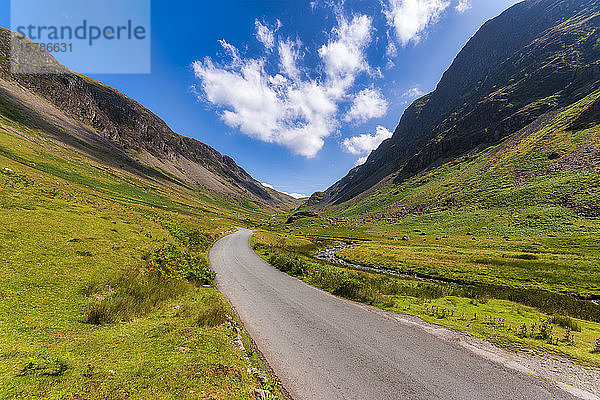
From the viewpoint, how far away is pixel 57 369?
18.2 ft

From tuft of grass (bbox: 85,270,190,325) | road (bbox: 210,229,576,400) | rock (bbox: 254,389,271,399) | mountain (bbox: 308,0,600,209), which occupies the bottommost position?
road (bbox: 210,229,576,400)

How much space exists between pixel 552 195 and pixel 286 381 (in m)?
96.6

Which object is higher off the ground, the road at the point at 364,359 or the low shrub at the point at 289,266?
the road at the point at 364,359

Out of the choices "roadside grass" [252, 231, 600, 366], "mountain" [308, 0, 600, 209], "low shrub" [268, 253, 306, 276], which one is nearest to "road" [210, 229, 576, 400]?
"roadside grass" [252, 231, 600, 366]

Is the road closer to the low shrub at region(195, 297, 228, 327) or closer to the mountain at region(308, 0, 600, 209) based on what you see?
the low shrub at region(195, 297, 228, 327)

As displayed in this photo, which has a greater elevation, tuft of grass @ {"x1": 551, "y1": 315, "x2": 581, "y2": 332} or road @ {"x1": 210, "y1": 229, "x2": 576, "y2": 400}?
road @ {"x1": 210, "y1": 229, "x2": 576, "y2": 400}

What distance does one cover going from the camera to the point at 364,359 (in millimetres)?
9492

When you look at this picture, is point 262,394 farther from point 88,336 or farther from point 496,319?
point 496,319

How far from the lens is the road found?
7.64 meters

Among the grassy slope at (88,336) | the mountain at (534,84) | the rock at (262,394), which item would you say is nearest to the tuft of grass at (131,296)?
the grassy slope at (88,336)

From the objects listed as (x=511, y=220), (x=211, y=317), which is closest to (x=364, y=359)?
(x=211, y=317)

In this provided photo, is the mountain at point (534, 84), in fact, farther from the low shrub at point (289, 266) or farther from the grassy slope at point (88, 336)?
the grassy slope at point (88, 336)

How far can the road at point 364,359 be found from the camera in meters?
7.64

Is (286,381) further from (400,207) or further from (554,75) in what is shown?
(554,75)
